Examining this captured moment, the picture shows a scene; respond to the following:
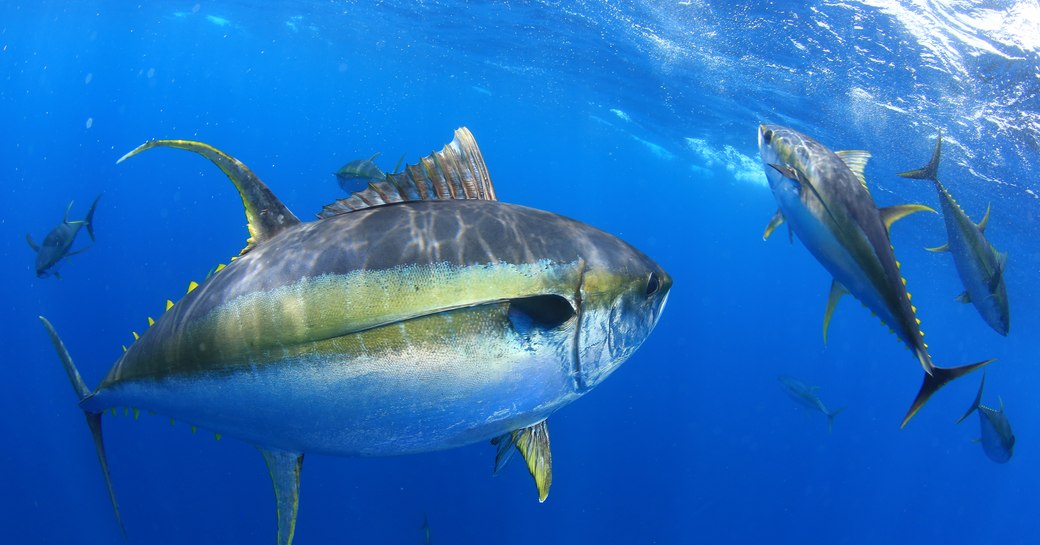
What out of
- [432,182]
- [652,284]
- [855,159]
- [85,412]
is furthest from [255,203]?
[855,159]

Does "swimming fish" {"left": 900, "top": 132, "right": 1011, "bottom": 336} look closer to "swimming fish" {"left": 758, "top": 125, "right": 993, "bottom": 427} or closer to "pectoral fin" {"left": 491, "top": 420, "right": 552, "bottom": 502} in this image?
"swimming fish" {"left": 758, "top": 125, "right": 993, "bottom": 427}

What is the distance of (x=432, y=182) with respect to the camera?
68.7 inches

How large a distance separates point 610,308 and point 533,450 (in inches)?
22.0

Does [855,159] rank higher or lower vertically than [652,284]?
lower

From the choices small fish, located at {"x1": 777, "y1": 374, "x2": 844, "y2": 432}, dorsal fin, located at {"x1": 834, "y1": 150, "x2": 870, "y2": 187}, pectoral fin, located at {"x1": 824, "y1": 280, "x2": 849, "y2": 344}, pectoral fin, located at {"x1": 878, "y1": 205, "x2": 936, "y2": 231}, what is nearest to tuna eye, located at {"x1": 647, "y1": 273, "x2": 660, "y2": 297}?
pectoral fin, located at {"x1": 878, "y1": 205, "x2": 936, "y2": 231}

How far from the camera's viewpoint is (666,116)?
944 inches

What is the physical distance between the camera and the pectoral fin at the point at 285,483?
1.72 meters

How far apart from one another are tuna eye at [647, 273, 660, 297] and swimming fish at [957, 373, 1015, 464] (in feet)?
21.9

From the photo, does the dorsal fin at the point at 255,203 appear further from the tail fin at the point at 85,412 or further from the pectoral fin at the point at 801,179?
the pectoral fin at the point at 801,179

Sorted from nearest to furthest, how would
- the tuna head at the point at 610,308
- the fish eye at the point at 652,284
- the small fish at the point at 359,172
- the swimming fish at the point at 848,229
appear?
the tuna head at the point at 610,308 → the fish eye at the point at 652,284 → the swimming fish at the point at 848,229 → the small fish at the point at 359,172

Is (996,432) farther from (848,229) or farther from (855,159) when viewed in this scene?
(848,229)

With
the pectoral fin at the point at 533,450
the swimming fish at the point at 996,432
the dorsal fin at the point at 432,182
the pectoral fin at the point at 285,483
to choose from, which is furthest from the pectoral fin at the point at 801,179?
the swimming fish at the point at 996,432

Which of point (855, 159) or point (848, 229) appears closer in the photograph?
point (848, 229)

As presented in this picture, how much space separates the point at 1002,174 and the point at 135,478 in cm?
2358
